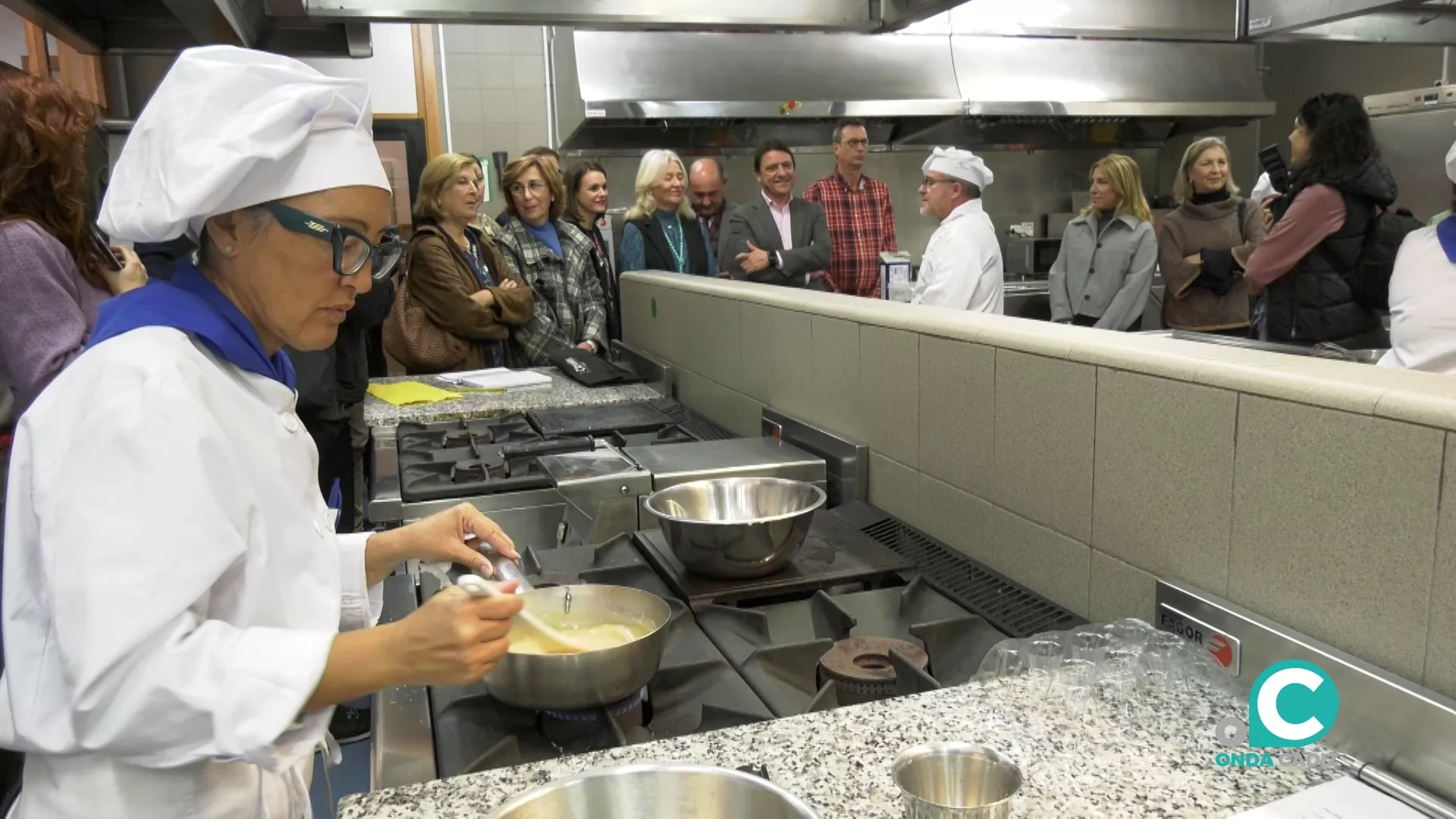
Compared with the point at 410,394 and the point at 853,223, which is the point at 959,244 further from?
the point at 410,394

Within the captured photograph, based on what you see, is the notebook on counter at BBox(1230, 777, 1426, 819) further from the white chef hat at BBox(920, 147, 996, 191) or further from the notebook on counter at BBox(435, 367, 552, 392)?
the white chef hat at BBox(920, 147, 996, 191)

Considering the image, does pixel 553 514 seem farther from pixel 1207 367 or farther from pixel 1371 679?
pixel 1371 679

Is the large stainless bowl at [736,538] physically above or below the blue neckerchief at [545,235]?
below

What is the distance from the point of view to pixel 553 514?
2.12 meters

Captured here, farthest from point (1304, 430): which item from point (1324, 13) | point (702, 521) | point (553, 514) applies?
point (1324, 13)

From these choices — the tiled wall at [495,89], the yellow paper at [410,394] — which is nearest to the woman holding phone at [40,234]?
the yellow paper at [410,394]

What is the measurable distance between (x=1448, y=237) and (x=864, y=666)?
2.01 meters

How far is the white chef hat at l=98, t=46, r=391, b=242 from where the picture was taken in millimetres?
899

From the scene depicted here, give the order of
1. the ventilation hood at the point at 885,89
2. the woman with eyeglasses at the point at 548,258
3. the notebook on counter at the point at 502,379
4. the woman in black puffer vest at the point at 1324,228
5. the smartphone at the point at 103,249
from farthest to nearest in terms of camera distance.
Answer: the ventilation hood at the point at 885,89 < the woman with eyeglasses at the point at 548,258 < the woman in black puffer vest at the point at 1324,228 < the notebook on counter at the point at 502,379 < the smartphone at the point at 103,249

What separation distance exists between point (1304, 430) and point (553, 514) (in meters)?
1.47

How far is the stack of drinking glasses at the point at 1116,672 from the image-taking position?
3.45 feet

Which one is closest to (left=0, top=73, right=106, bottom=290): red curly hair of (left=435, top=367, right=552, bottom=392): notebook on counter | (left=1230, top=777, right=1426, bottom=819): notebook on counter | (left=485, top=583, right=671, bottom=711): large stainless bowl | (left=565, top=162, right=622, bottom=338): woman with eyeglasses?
(left=435, top=367, right=552, bottom=392): notebook on counter

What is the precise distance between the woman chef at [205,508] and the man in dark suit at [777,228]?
3.20 m

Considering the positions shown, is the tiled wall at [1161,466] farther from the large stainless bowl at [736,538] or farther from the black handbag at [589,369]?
the black handbag at [589,369]
